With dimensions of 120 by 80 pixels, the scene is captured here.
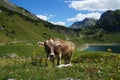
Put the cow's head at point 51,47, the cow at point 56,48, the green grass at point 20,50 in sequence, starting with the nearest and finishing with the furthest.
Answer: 1. the cow's head at point 51,47
2. the cow at point 56,48
3. the green grass at point 20,50

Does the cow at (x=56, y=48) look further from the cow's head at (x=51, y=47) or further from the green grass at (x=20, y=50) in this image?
the green grass at (x=20, y=50)

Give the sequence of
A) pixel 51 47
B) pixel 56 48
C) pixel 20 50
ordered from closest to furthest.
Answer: pixel 51 47 < pixel 56 48 < pixel 20 50

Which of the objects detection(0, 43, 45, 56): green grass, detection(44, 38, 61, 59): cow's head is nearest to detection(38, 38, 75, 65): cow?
detection(44, 38, 61, 59): cow's head

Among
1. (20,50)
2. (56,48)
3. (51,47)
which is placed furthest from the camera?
(20,50)

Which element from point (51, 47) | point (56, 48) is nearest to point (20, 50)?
point (56, 48)

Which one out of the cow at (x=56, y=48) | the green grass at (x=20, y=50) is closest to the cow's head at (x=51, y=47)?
the cow at (x=56, y=48)

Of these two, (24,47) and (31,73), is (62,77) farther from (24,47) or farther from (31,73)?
(24,47)

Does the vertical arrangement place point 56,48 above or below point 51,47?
below

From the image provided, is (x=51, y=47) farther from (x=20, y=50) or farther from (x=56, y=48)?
(x=20, y=50)

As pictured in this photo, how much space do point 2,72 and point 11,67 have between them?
1.73 metres

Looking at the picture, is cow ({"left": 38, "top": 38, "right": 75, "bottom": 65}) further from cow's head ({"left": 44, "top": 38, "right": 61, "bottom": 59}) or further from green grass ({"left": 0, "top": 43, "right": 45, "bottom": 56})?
green grass ({"left": 0, "top": 43, "right": 45, "bottom": 56})

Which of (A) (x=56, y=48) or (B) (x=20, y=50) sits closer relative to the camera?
(A) (x=56, y=48)

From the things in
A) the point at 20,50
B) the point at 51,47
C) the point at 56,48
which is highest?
the point at 51,47

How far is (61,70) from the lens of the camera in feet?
60.4
